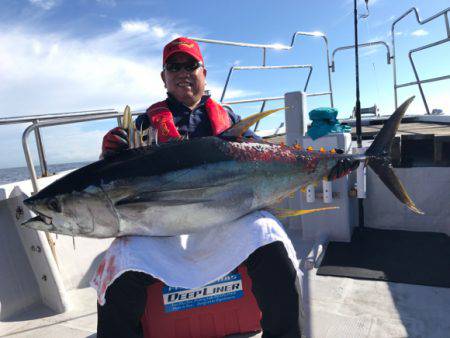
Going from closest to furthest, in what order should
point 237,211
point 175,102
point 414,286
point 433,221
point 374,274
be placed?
point 237,211
point 175,102
point 414,286
point 374,274
point 433,221

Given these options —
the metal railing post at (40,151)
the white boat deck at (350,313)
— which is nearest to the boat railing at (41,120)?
the metal railing post at (40,151)

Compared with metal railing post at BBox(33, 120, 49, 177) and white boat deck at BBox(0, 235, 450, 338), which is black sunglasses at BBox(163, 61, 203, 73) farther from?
white boat deck at BBox(0, 235, 450, 338)

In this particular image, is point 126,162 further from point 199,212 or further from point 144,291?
point 144,291

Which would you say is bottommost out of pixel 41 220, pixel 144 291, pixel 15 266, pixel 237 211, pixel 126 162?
pixel 15 266

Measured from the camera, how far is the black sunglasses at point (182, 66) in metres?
2.32

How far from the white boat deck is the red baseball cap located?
196 cm

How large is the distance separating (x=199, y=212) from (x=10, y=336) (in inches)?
76.3

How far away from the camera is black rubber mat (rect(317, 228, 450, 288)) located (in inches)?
110

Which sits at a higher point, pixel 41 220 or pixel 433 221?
pixel 41 220

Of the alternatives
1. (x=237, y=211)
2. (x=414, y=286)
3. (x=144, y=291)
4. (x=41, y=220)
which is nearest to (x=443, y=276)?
(x=414, y=286)

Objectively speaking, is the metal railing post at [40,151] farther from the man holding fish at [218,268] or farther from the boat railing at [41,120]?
the man holding fish at [218,268]

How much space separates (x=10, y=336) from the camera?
7.97 ft

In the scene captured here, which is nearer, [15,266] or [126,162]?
[126,162]

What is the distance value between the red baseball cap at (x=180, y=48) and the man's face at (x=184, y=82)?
3cm
